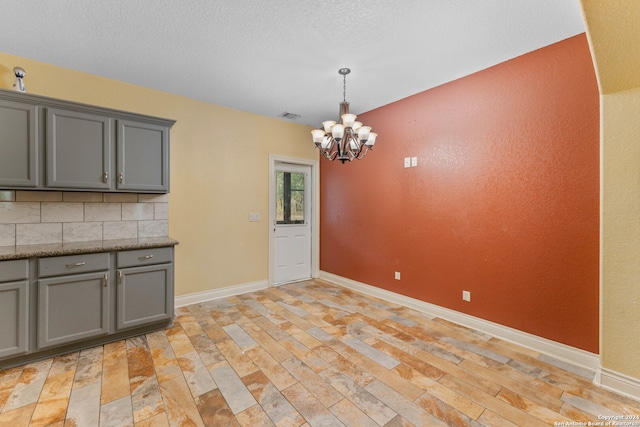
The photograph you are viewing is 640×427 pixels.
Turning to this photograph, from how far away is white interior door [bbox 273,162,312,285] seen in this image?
15.4ft

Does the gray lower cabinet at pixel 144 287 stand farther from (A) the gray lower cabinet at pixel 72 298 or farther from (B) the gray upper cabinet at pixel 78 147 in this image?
(B) the gray upper cabinet at pixel 78 147

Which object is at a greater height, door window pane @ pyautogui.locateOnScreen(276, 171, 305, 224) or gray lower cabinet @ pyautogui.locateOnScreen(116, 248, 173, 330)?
door window pane @ pyautogui.locateOnScreen(276, 171, 305, 224)

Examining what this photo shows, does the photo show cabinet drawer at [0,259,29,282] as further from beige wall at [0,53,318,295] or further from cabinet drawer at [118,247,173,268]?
beige wall at [0,53,318,295]

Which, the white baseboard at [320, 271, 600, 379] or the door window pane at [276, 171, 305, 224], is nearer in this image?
the white baseboard at [320, 271, 600, 379]

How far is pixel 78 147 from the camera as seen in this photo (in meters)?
2.69

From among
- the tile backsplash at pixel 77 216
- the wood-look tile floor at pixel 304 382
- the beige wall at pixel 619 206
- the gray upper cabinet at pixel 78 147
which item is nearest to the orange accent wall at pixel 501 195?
the beige wall at pixel 619 206

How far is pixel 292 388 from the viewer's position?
2037 millimetres

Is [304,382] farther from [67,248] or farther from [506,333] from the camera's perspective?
[67,248]

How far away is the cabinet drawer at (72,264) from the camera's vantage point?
239 cm

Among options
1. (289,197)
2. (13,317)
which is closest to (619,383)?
(289,197)

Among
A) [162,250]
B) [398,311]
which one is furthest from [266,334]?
[398,311]

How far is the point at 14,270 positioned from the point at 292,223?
3.29 meters

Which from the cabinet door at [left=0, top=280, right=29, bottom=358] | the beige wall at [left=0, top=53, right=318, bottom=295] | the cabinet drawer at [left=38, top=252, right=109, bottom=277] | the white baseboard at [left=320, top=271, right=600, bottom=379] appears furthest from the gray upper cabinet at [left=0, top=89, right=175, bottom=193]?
the white baseboard at [left=320, top=271, right=600, bottom=379]

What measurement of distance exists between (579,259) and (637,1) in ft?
6.02
